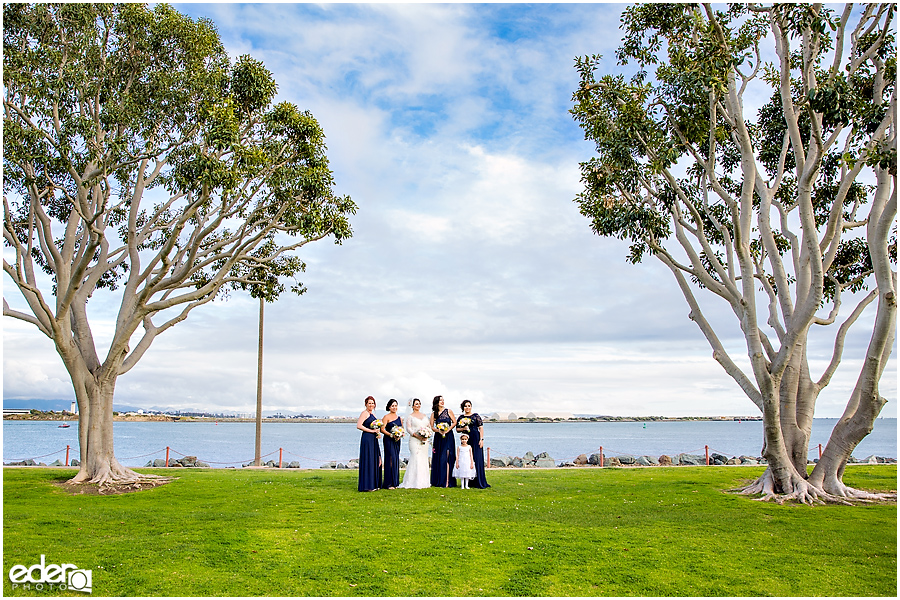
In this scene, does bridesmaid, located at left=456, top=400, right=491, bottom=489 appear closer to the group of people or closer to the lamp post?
the group of people

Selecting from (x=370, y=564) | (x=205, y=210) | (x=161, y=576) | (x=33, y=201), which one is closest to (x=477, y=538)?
(x=370, y=564)

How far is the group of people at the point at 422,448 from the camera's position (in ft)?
47.5

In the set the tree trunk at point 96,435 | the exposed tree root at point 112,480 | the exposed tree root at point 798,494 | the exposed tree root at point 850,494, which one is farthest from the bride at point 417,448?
the exposed tree root at point 850,494

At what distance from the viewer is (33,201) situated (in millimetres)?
14836

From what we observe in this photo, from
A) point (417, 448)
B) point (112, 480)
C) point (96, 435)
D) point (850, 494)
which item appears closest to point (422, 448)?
point (417, 448)

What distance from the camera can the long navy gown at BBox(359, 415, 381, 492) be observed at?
14.4 meters

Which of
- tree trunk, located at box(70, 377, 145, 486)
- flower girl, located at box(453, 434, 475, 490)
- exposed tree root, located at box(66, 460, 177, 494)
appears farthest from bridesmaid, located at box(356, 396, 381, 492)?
tree trunk, located at box(70, 377, 145, 486)

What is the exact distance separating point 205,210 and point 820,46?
14334mm

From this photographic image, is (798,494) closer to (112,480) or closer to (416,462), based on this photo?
(416,462)

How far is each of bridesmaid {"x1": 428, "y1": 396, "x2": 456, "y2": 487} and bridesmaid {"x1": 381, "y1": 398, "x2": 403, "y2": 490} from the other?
85 centimetres

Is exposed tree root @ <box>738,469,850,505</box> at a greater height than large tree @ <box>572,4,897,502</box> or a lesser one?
lesser

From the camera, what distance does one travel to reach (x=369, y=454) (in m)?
14.5

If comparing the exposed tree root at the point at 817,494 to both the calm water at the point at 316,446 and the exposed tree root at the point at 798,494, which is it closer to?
the exposed tree root at the point at 798,494

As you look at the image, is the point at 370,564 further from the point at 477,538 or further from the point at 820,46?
the point at 820,46
